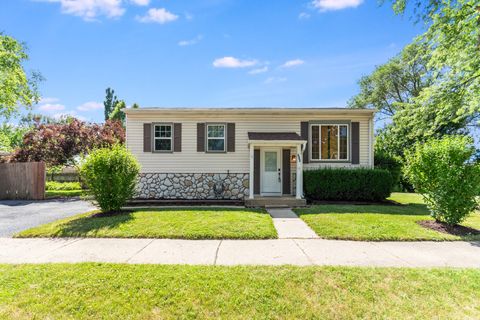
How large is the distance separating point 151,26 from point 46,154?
39.1 ft

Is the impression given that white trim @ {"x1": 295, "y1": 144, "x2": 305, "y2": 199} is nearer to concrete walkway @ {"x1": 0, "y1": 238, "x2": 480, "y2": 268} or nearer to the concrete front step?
the concrete front step

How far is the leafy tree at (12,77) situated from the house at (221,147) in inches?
371

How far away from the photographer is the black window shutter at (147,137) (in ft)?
38.2

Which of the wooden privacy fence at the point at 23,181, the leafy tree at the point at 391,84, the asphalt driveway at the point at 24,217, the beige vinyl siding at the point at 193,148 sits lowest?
the asphalt driveway at the point at 24,217

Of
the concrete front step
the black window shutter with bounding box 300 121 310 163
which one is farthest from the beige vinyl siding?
the concrete front step

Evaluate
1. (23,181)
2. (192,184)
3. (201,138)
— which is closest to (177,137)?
(201,138)

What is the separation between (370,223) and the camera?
6.91 meters

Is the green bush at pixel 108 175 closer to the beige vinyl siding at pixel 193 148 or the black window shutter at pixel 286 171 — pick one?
the beige vinyl siding at pixel 193 148

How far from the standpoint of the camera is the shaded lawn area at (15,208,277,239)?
19.4 feet

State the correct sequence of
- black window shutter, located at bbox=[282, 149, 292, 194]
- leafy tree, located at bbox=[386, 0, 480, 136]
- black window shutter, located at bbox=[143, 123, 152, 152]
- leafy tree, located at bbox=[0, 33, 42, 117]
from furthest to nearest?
leafy tree, located at bbox=[0, 33, 42, 117]
black window shutter, located at bbox=[282, 149, 292, 194]
black window shutter, located at bbox=[143, 123, 152, 152]
leafy tree, located at bbox=[386, 0, 480, 136]

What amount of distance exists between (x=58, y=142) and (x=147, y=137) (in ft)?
28.5

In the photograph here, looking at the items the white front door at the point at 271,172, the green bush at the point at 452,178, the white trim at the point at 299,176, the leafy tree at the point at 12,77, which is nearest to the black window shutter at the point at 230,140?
the white front door at the point at 271,172

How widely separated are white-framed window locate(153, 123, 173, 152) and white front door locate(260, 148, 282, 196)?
14.2 ft

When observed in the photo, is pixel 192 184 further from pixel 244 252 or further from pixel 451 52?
pixel 451 52
